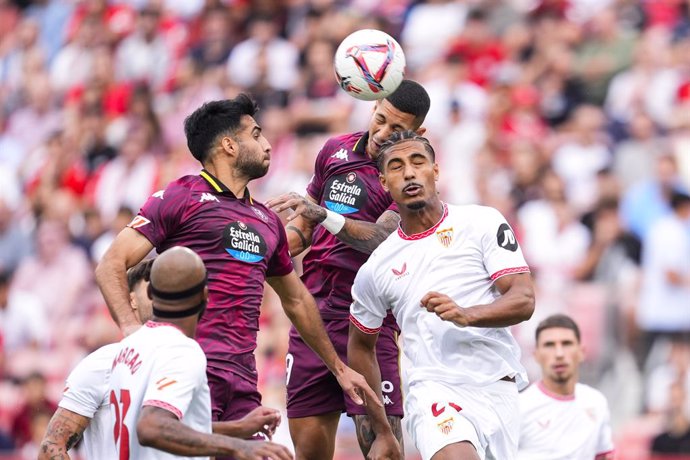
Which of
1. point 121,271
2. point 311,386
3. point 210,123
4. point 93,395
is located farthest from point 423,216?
point 93,395

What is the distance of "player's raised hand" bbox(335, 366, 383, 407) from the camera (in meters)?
9.61

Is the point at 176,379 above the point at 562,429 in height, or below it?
above

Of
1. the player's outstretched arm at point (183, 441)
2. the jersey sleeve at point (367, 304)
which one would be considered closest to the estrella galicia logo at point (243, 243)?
the jersey sleeve at point (367, 304)

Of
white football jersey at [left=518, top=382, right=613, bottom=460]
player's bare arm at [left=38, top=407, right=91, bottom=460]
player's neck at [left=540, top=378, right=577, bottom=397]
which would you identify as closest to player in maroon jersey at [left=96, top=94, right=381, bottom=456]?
player's bare arm at [left=38, top=407, right=91, bottom=460]

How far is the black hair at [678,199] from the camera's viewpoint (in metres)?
15.3

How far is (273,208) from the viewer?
9.48 meters

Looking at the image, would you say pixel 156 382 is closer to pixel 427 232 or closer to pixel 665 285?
pixel 427 232

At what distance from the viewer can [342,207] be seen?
34.3ft

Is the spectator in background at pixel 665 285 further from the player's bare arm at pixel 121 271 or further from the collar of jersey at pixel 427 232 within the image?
the player's bare arm at pixel 121 271

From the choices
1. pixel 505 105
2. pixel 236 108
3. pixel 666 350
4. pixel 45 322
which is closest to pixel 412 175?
pixel 236 108

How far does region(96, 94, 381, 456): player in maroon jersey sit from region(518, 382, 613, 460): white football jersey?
2564mm

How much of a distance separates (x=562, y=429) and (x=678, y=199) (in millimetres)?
5272

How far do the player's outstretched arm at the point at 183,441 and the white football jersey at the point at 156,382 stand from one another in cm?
6

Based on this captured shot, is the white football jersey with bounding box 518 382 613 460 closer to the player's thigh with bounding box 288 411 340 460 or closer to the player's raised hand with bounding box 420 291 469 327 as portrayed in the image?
the player's thigh with bounding box 288 411 340 460
